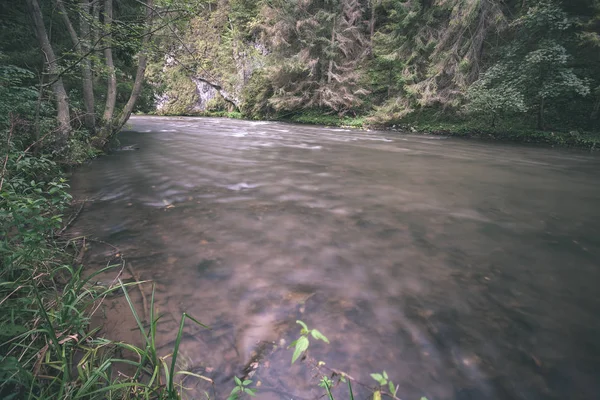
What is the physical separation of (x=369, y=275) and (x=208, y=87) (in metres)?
36.1

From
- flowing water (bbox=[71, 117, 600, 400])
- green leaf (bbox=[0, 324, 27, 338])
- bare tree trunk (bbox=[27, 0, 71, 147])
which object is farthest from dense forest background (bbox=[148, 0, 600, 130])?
green leaf (bbox=[0, 324, 27, 338])

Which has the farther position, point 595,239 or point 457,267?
point 595,239

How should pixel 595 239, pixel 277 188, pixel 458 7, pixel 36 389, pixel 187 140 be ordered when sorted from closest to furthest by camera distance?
pixel 36 389 → pixel 595 239 → pixel 277 188 → pixel 187 140 → pixel 458 7

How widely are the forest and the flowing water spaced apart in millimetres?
425

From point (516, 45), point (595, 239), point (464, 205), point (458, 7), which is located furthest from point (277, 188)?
point (458, 7)

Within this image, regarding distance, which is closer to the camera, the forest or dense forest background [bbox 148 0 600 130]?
the forest

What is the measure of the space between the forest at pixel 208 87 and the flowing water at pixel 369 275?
1.39 feet

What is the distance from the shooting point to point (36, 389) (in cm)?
146

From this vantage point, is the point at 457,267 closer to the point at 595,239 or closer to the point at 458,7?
the point at 595,239

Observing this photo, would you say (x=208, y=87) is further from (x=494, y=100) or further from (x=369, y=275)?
(x=369, y=275)

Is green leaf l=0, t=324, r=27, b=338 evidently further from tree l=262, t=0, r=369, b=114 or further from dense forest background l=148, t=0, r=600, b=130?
tree l=262, t=0, r=369, b=114

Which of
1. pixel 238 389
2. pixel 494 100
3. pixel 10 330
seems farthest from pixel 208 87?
pixel 238 389

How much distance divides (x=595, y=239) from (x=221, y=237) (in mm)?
4855

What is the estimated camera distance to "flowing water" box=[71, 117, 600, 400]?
1891mm
